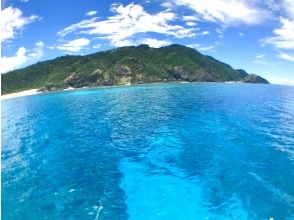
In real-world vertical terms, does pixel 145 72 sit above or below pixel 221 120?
above

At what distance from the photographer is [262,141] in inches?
1330

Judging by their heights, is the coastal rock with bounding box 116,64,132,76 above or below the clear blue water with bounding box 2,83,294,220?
above

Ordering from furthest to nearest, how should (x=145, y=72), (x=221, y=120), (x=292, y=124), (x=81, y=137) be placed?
(x=145, y=72)
(x=221, y=120)
(x=292, y=124)
(x=81, y=137)

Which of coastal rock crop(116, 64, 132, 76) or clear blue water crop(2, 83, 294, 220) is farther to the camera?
coastal rock crop(116, 64, 132, 76)

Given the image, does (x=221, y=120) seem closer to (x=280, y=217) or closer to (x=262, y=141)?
(x=262, y=141)

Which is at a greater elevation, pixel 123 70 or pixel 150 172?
pixel 123 70

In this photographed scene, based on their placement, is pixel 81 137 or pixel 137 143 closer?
pixel 137 143

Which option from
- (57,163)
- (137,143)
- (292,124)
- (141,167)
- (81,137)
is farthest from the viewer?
(292,124)

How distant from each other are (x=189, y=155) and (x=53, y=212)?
14391mm

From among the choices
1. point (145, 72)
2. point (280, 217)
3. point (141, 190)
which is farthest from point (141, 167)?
point (145, 72)

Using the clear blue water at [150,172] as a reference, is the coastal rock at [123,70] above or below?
above

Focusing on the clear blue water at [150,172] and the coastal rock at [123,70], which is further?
the coastal rock at [123,70]

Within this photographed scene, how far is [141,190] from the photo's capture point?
20906 mm

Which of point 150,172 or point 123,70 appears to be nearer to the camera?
point 150,172
